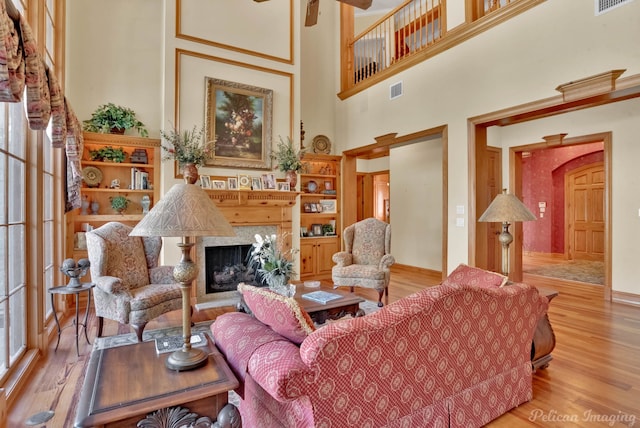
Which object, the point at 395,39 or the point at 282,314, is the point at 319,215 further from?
the point at 282,314

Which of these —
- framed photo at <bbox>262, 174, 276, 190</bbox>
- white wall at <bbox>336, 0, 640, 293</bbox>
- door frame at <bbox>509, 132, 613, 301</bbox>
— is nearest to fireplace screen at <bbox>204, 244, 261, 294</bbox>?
framed photo at <bbox>262, 174, 276, 190</bbox>

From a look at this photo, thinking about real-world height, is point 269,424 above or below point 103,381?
below

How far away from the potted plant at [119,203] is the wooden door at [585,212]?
9497mm

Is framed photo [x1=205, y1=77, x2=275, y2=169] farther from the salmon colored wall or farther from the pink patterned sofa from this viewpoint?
the salmon colored wall

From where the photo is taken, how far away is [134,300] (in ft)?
9.70

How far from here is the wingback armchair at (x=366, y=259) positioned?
4.34 meters

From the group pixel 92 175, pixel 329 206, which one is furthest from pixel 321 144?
pixel 92 175

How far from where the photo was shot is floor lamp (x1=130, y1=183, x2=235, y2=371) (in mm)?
1302

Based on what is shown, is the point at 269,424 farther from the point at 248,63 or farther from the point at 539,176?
the point at 539,176

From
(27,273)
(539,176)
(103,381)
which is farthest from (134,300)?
(539,176)

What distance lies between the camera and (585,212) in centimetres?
794

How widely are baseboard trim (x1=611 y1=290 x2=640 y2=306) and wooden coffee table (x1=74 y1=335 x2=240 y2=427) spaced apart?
5.52 m

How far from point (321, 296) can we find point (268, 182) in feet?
8.23

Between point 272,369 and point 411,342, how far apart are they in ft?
1.99
